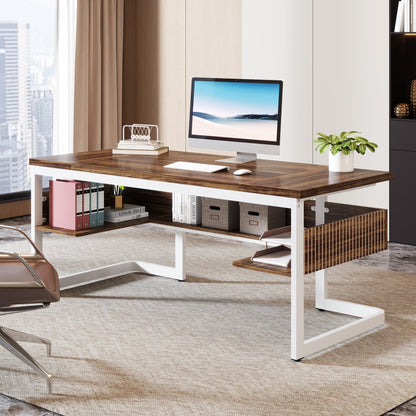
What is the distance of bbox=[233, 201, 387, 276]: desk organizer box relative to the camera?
11.9ft

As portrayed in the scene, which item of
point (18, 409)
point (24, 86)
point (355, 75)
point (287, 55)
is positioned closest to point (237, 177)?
point (18, 409)

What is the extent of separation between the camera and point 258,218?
422 cm

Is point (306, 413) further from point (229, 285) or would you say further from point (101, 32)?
point (101, 32)

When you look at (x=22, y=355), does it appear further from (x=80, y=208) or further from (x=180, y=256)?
(x=180, y=256)

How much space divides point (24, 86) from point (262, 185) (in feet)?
12.7

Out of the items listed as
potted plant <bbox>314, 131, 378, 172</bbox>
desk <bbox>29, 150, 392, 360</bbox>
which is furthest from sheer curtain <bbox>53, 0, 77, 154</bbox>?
potted plant <bbox>314, 131, 378, 172</bbox>

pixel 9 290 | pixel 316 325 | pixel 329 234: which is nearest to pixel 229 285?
pixel 316 325

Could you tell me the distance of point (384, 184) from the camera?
5977 mm

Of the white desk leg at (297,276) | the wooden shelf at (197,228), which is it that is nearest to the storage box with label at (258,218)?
the wooden shelf at (197,228)

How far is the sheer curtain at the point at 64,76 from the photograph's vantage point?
712 centimetres

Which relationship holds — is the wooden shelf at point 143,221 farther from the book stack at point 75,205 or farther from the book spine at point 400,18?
the book spine at point 400,18

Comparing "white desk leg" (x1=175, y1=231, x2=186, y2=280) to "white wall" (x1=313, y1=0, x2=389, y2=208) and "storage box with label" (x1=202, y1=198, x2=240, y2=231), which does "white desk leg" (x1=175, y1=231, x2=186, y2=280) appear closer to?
"storage box with label" (x1=202, y1=198, x2=240, y2=231)

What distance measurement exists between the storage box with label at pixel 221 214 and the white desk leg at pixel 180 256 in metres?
0.51

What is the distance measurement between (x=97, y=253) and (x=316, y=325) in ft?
6.73
